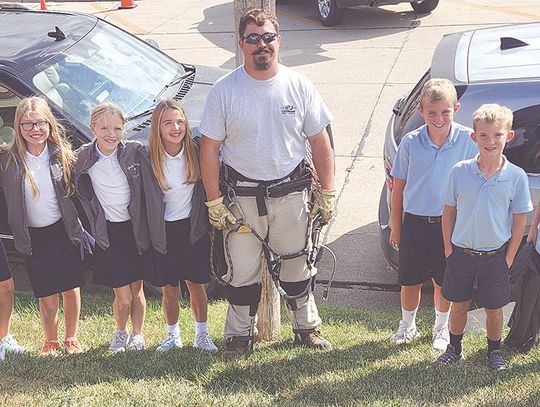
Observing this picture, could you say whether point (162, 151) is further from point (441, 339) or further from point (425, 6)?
point (425, 6)

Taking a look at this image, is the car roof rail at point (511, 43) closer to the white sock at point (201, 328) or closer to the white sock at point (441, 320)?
the white sock at point (441, 320)

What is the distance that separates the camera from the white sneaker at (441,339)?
4.55 m

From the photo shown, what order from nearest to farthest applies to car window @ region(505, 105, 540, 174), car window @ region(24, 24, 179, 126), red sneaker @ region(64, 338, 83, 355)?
red sneaker @ region(64, 338, 83, 355), car window @ region(505, 105, 540, 174), car window @ region(24, 24, 179, 126)

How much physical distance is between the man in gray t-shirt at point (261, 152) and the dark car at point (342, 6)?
9451mm

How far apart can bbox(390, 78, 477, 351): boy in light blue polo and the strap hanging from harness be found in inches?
21.0

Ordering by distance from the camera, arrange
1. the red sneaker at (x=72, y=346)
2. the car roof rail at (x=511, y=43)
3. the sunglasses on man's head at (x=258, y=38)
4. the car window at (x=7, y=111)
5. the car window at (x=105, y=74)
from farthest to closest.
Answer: the car window at (x=105, y=74), the car window at (x=7, y=111), the car roof rail at (x=511, y=43), the red sneaker at (x=72, y=346), the sunglasses on man's head at (x=258, y=38)

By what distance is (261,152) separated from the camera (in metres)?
4.15

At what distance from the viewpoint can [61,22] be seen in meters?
6.65

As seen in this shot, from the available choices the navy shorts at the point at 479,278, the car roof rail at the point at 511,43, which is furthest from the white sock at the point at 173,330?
the car roof rail at the point at 511,43

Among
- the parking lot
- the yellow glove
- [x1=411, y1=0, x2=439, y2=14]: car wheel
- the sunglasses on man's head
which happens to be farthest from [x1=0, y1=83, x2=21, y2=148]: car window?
[x1=411, y1=0, x2=439, y2=14]: car wheel

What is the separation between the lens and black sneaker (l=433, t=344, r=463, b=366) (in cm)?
426

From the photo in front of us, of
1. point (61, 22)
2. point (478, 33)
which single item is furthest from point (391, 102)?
point (61, 22)

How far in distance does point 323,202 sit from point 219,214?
1.84 ft

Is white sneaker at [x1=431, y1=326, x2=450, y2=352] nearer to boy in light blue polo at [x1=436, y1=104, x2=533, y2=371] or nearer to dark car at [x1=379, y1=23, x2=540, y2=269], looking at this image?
boy in light blue polo at [x1=436, y1=104, x2=533, y2=371]
